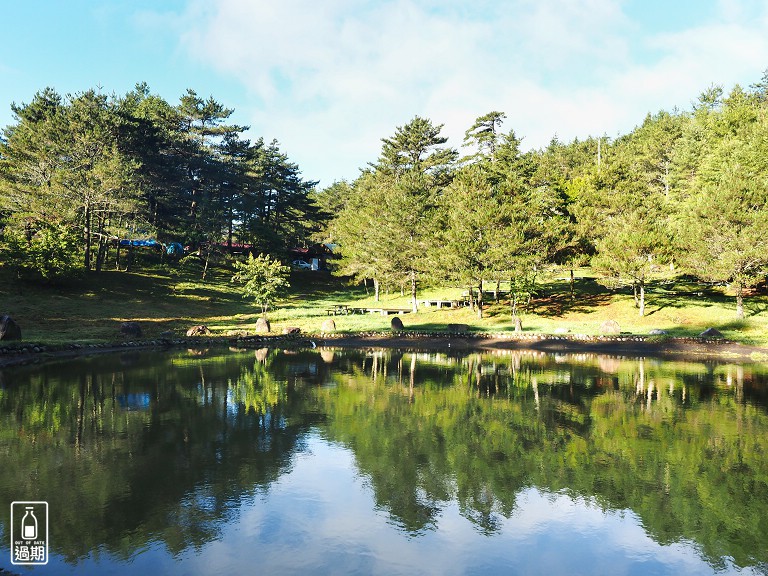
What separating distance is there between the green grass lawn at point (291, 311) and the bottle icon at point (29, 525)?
26308 mm

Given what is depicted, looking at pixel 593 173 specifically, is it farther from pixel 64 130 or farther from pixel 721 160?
pixel 64 130

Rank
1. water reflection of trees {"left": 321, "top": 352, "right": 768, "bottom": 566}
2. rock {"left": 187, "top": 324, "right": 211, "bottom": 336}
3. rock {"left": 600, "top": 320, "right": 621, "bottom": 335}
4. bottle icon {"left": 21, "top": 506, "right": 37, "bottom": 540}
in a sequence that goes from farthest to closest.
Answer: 1. rock {"left": 187, "top": 324, "right": 211, "bottom": 336}
2. rock {"left": 600, "top": 320, "right": 621, "bottom": 335}
3. water reflection of trees {"left": 321, "top": 352, "right": 768, "bottom": 566}
4. bottle icon {"left": 21, "top": 506, "right": 37, "bottom": 540}

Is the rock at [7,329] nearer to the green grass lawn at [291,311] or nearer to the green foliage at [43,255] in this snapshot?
the green grass lawn at [291,311]

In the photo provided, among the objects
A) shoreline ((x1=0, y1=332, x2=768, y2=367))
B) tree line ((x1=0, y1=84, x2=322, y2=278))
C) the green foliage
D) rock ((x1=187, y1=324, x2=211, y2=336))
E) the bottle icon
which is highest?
tree line ((x1=0, y1=84, x2=322, y2=278))

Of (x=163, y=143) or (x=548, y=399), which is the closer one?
(x=548, y=399)

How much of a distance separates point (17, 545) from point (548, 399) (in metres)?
17.4

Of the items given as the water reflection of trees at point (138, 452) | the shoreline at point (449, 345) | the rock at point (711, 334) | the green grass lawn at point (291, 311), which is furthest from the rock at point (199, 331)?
the rock at point (711, 334)

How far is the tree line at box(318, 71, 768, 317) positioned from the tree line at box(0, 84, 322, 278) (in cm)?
1733

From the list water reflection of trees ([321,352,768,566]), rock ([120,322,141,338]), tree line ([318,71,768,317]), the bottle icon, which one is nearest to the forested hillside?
tree line ([318,71,768,317])

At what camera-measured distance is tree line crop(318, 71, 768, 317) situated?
45.2 metres

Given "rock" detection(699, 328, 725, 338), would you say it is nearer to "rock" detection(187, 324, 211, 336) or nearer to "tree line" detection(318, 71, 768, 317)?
"tree line" detection(318, 71, 768, 317)

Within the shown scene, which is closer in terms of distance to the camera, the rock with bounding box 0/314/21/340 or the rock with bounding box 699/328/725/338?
the rock with bounding box 0/314/21/340

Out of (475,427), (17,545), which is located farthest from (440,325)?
(17,545)

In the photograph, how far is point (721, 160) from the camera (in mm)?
54844
